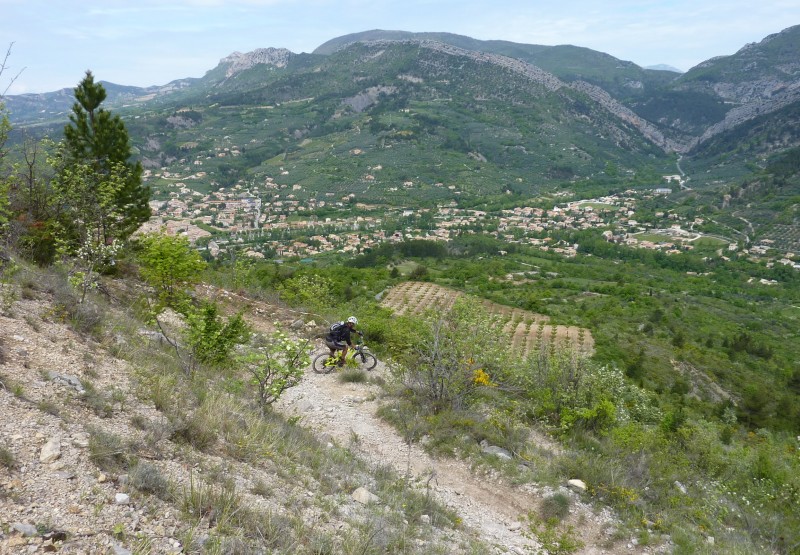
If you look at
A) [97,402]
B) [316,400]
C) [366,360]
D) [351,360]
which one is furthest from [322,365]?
[97,402]

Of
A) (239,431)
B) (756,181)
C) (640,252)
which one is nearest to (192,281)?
(239,431)

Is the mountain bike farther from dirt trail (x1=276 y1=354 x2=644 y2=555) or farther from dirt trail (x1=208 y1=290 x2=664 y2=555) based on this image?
dirt trail (x1=276 y1=354 x2=644 y2=555)

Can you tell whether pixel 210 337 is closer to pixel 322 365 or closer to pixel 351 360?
pixel 322 365

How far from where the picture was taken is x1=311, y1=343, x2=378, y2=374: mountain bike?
9578 mm

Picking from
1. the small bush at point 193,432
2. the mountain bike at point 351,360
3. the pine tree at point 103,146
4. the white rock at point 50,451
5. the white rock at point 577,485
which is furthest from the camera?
the pine tree at point 103,146

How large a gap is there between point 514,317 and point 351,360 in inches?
1165

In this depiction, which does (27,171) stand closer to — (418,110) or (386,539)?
(386,539)

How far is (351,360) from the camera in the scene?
966 cm

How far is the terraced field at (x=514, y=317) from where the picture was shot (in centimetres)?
2973

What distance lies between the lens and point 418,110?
16162 cm

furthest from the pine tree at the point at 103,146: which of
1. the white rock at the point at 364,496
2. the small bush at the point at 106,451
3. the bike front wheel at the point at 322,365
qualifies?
the white rock at the point at 364,496

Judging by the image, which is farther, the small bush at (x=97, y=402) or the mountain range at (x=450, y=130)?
the mountain range at (x=450, y=130)

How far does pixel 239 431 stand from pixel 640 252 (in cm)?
8332

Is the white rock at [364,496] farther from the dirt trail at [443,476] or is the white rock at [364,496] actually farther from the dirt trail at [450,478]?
the dirt trail at [443,476]
